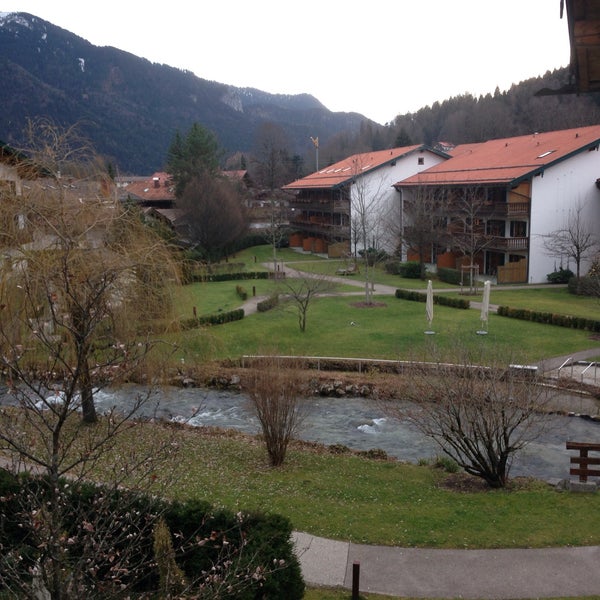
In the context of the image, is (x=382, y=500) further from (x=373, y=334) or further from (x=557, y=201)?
(x=557, y=201)

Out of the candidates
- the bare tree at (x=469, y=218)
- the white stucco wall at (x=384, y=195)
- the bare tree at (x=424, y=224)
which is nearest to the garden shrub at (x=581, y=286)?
the bare tree at (x=469, y=218)

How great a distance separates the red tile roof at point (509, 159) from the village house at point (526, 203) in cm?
8

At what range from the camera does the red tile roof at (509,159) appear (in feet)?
128

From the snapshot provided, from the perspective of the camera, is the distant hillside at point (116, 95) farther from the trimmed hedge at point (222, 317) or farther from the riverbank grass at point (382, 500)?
the riverbank grass at point (382, 500)

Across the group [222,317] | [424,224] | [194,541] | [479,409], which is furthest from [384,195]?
[194,541]

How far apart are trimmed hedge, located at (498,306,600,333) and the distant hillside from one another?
114580mm

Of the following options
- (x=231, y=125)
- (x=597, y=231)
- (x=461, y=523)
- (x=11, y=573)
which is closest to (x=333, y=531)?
(x=461, y=523)

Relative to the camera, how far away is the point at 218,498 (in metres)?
11.4

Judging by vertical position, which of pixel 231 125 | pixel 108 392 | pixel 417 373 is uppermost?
pixel 231 125

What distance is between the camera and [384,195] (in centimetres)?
5259

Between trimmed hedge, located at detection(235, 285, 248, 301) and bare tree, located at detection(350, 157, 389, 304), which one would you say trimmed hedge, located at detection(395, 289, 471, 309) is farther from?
bare tree, located at detection(350, 157, 389, 304)

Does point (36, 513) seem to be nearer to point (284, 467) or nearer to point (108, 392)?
point (284, 467)

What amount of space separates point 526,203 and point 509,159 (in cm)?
567

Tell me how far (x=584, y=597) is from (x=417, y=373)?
6.60 m
